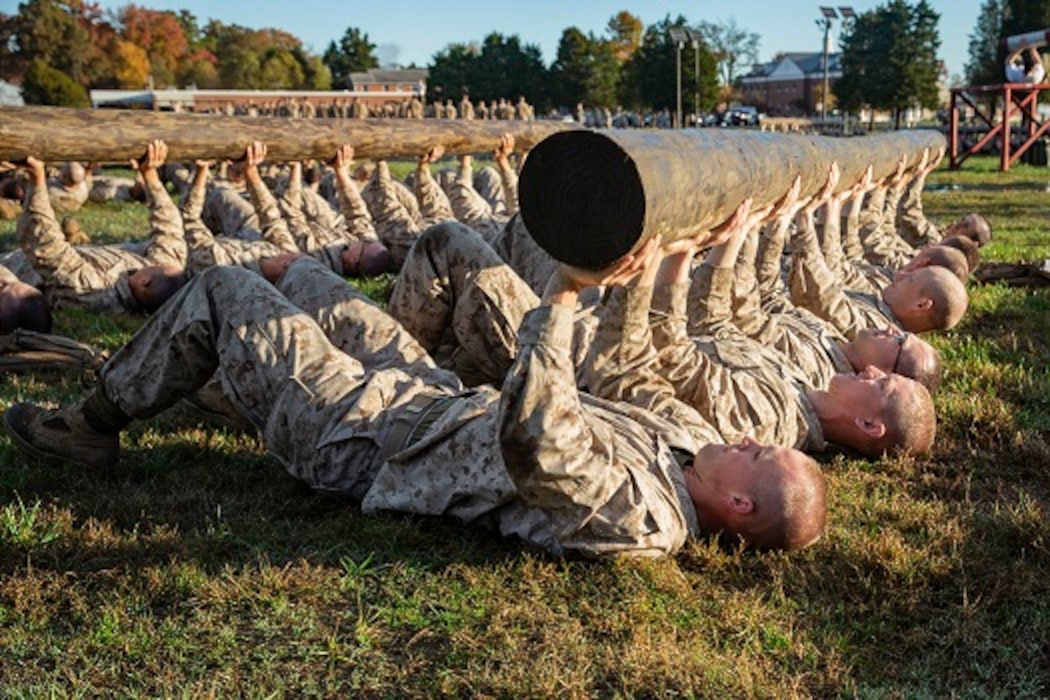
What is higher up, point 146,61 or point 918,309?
point 146,61


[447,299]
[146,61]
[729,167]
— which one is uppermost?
[146,61]

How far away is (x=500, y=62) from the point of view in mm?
67625

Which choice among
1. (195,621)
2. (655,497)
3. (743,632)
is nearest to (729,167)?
(655,497)

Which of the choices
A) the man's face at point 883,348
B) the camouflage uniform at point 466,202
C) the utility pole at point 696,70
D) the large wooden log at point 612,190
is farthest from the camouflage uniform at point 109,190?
the utility pole at point 696,70

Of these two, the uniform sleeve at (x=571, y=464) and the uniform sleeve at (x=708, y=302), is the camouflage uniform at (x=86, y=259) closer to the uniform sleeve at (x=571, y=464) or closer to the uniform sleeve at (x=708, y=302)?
the uniform sleeve at (x=708, y=302)

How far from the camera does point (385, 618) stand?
3121 mm

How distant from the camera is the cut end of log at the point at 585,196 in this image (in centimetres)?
295

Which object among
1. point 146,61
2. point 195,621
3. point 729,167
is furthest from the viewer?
point 146,61

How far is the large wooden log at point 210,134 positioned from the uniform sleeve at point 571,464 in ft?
11.1

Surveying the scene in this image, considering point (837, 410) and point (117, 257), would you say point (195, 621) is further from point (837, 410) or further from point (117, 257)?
point (117, 257)

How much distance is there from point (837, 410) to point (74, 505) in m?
3.17

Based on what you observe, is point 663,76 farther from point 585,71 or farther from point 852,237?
point 852,237

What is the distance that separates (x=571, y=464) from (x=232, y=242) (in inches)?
236

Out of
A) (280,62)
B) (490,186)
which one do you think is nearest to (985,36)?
(280,62)
